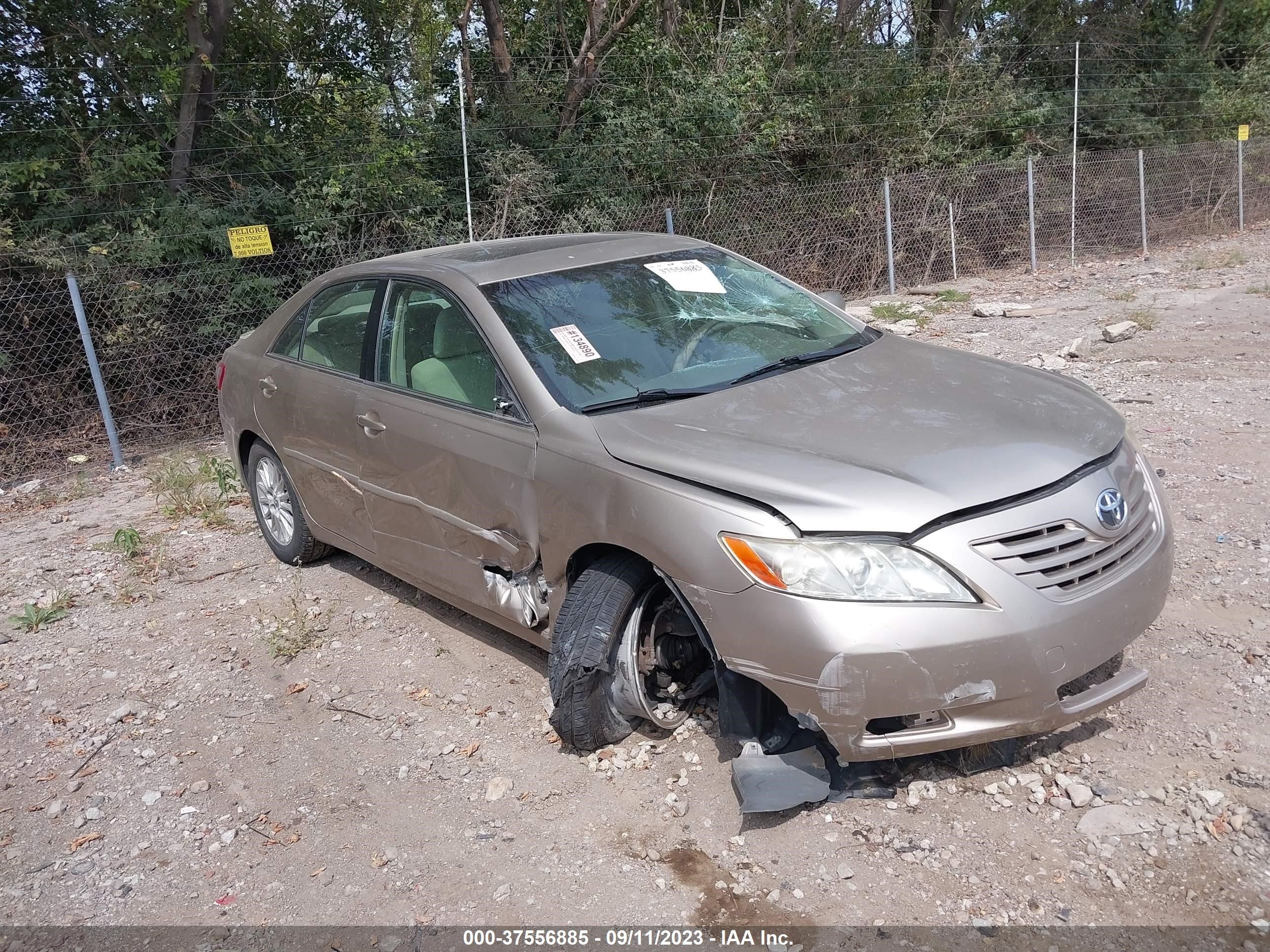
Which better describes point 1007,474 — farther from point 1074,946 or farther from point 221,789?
point 221,789

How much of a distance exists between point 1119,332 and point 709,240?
5952 millimetres

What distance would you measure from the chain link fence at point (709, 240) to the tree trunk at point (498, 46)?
71.1 inches

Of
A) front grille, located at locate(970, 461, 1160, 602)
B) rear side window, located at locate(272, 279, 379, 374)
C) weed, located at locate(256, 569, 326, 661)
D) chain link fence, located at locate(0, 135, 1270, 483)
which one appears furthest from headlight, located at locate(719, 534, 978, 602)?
chain link fence, located at locate(0, 135, 1270, 483)

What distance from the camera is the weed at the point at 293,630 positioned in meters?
4.52

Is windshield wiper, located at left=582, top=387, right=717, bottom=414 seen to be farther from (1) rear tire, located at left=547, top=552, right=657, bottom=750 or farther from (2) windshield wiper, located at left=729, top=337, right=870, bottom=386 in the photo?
(1) rear tire, located at left=547, top=552, right=657, bottom=750

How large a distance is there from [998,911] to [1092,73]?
2044 cm

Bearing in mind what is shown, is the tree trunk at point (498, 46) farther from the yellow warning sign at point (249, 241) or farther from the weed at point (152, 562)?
the weed at point (152, 562)

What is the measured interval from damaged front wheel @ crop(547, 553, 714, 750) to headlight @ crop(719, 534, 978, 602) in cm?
56

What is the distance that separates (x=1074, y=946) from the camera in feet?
7.99

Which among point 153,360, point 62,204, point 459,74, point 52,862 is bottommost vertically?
point 52,862

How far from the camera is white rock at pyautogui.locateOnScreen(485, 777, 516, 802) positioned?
3342 mm

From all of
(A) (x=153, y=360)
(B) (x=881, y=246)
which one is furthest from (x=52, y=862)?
(B) (x=881, y=246)

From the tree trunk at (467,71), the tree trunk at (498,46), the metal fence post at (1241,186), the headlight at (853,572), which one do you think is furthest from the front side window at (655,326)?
the metal fence post at (1241,186)

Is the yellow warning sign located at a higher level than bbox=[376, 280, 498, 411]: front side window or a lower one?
higher
